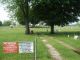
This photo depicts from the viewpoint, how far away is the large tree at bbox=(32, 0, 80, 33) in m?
57.4

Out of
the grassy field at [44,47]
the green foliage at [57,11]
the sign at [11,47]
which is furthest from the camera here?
the green foliage at [57,11]

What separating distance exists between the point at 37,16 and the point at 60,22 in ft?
15.3

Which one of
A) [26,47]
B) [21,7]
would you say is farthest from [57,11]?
[26,47]

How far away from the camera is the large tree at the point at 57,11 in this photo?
5745cm

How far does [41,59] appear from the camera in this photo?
19125 millimetres

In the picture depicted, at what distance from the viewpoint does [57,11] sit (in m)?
58.2

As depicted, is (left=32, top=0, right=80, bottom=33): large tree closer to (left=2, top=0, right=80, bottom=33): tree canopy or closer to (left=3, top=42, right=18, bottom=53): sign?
(left=2, top=0, right=80, bottom=33): tree canopy

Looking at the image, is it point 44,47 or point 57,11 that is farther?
point 57,11

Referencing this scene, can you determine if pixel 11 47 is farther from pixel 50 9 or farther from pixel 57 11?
pixel 50 9

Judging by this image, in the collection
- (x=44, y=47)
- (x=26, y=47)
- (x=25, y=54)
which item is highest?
(x=26, y=47)

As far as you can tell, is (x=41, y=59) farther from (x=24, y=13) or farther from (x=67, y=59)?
(x=24, y=13)

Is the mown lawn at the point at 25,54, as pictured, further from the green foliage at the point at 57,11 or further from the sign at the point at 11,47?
the green foliage at the point at 57,11

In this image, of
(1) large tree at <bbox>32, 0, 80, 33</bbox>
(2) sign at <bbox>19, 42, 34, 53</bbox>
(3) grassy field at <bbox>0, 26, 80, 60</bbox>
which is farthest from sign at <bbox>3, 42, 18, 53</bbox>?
(1) large tree at <bbox>32, 0, 80, 33</bbox>

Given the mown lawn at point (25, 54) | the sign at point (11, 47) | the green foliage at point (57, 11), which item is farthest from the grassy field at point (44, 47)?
the sign at point (11, 47)
